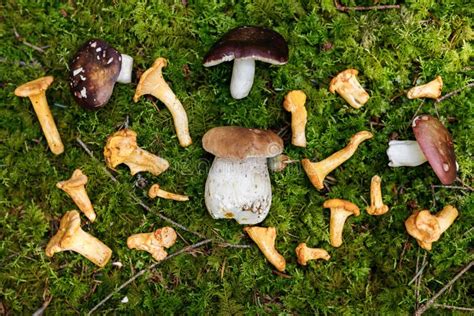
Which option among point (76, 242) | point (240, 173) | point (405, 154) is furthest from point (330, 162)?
point (76, 242)

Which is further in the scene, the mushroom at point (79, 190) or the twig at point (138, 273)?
the twig at point (138, 273)

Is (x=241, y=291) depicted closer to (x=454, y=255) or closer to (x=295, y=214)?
(x=295, y=214)

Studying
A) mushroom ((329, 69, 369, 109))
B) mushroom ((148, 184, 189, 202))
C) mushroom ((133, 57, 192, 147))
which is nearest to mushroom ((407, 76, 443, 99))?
mushroom ((329, 69, 369, 109))

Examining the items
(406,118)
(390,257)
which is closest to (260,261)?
(390,257)

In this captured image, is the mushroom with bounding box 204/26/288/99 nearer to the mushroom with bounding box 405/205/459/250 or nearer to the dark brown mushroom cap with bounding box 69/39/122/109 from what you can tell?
the dark brown mushroom cap with bounding box 69/39/122/109

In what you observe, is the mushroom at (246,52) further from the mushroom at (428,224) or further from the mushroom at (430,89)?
the mushroom at (428,224)

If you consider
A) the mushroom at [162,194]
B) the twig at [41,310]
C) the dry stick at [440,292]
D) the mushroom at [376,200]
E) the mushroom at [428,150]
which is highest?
the mushroom at [428,150]

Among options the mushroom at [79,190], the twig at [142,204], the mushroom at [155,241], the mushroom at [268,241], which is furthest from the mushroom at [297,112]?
the mushroom at [79,190]
